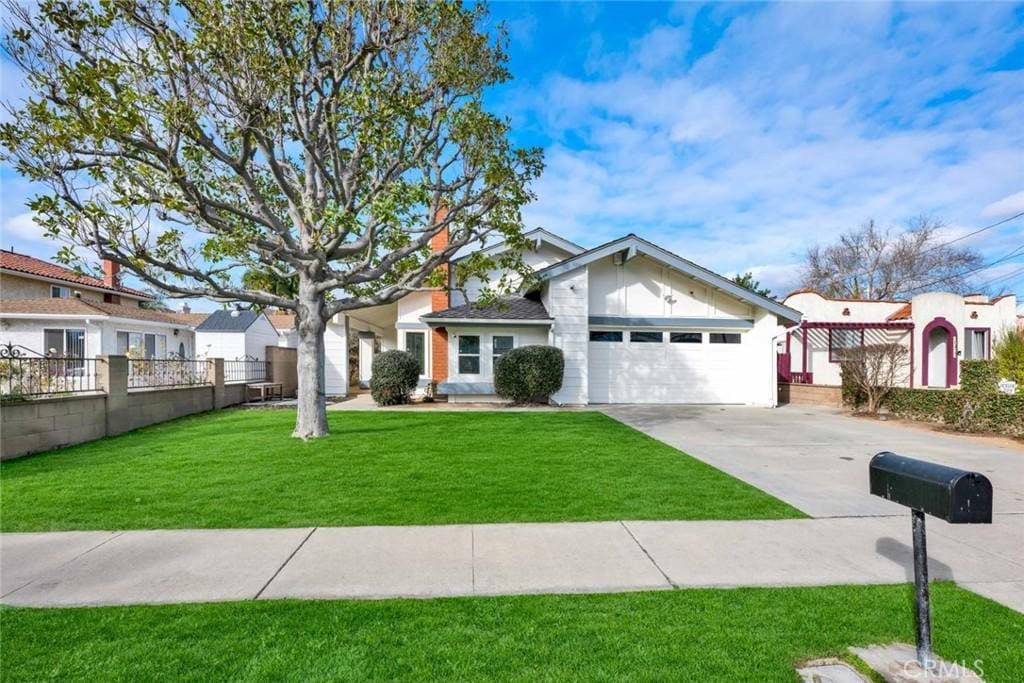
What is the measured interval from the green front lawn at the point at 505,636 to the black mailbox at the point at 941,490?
3.23 ft

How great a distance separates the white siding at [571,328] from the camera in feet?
51.9

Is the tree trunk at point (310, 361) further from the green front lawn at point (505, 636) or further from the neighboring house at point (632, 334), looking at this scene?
the green front lawn at point (505, 636)

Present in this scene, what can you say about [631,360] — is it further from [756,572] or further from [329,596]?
[329,596]

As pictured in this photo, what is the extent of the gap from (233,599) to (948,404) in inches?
575

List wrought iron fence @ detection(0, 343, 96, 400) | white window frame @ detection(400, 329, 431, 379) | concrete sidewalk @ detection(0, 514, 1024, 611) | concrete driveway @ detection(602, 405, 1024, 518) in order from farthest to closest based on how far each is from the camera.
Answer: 1. white window frame @ detection(400, 329, 431, 379)
2. wrought iron fence @ detection(0, 343, 96, 400)
3. concrete driveway @ detection(602, 405, 1024, 518)
4. concrete sidewalk @ detection(0, 514, 1024, 611)

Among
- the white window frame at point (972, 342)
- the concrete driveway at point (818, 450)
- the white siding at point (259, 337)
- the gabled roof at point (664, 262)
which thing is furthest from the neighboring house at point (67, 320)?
the white window frame at point (972, 342)

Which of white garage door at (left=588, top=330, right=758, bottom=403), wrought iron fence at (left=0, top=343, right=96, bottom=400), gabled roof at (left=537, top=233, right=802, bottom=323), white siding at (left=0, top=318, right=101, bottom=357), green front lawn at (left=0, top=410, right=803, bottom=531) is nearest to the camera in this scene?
green front lawn at (left=0, top=410, right=803, bottom=531)

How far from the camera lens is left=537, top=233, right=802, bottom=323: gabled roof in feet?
50.9

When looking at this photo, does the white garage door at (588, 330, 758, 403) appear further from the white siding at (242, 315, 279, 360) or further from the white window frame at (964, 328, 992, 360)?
the white siding at (242, 315, 279, 360)

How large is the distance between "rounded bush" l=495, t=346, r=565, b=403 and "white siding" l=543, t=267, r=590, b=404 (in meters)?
0.67

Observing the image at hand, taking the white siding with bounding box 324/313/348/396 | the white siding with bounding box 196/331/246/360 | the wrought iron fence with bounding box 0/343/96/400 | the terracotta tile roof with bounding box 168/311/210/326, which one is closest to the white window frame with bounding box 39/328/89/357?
the white siding with bounding box 196/331/246/360

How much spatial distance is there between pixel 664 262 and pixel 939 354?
1336 cm

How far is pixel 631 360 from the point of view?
16.6 meters

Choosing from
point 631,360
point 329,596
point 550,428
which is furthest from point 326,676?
point 631,360
